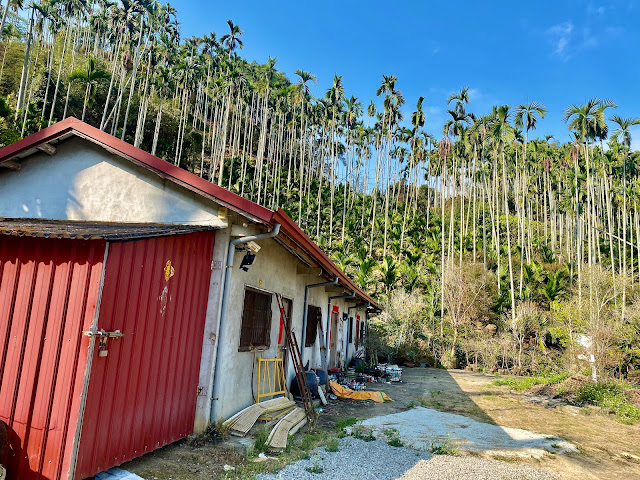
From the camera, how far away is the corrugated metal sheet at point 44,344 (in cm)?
363

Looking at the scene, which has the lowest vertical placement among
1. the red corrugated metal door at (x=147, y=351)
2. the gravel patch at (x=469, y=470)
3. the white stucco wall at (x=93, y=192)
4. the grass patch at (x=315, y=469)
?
the gravel patch at (x=469, y=470)

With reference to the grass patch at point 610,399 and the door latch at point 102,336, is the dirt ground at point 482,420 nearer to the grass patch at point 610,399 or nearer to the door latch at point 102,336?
the grass patch at point 610,399

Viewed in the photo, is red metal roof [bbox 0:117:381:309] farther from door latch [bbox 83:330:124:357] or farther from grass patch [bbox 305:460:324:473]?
grass patch [bbox 305:460:324:473]

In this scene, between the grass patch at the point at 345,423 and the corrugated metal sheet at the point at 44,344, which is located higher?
the corrugated metal sheet at the point at 44,344

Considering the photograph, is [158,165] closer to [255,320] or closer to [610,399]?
[255,320]

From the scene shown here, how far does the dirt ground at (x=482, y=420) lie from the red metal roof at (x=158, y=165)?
2988mm

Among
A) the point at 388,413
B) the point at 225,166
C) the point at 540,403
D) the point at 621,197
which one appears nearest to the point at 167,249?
the point at 388,413

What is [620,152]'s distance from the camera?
35312mm

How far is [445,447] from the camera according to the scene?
607 cm

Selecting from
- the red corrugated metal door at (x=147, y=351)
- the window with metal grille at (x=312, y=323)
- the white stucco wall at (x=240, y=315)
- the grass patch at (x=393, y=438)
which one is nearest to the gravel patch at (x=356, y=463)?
the grass patch at (x=393, y=438)

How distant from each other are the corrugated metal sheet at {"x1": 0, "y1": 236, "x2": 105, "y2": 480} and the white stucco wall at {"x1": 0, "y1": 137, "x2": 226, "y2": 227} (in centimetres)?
174

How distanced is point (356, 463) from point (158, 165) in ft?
15.6

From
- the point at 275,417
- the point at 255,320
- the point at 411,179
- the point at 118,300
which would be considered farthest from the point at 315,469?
the point at 411,179

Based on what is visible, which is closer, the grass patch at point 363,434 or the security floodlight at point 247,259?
the security floodlight at point 247,259
